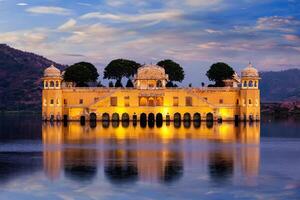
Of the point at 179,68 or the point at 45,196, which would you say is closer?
the point at 45,196

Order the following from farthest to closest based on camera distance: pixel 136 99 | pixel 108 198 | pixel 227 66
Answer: pixel 227 66
pixel 136 99
pixel 108 198

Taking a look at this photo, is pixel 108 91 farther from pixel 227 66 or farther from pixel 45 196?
pixel 45 196

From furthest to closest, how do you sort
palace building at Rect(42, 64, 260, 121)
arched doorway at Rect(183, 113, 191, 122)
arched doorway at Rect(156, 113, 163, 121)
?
arched doorway at Rect(156, 113, 163, 121)
arched doorway at Rect(183, 113, 191, 122)
palace building at Rect(42, 64, 260, 121)

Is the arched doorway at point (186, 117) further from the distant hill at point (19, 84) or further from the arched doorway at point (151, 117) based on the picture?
the distant hill at point (19, 84)

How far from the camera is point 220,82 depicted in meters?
94.9

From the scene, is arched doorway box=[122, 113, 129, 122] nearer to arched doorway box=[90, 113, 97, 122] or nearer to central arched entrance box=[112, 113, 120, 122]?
central arched entrance box=[112, 113, 120, 122]

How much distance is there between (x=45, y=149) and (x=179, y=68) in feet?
186

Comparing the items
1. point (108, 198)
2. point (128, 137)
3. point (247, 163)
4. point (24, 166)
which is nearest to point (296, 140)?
point (128, 137)

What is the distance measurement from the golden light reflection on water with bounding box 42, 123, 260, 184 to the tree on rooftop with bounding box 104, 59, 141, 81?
143 feet

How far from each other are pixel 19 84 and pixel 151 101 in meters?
89.8

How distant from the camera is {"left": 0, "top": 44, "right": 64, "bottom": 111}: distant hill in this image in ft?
522

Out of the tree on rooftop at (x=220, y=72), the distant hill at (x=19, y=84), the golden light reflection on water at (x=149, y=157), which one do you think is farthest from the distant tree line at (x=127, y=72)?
the distant hill at (x=19, y=84)

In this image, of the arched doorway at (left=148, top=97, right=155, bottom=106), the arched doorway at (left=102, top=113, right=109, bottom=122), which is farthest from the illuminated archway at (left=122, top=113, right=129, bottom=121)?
the arched doorway at (left=148, top=97, right=155, bottom=106)

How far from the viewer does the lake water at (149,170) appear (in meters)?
24.2
